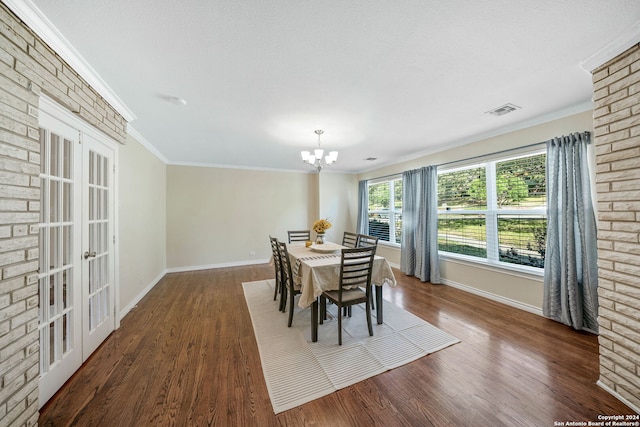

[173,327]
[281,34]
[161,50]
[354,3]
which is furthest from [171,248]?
[354,3]

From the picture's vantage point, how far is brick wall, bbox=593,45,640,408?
5.02ft

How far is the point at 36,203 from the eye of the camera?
4.74 feet

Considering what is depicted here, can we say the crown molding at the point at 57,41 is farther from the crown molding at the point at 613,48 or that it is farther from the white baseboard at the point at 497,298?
the white baseboard at the point at 497,298

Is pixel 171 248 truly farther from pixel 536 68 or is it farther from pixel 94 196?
pixel 536 68

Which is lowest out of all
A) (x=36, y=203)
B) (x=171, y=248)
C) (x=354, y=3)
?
(x=171, y=248)

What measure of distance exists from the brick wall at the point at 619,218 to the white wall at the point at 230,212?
5.15m

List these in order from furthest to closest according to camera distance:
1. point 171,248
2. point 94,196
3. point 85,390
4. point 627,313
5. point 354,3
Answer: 1. point 171,248
2. point 94,196
3. point 85,390
4. point 627,313
5. point 354,3

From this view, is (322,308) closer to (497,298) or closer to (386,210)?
(497,298)

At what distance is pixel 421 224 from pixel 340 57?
3.49 m

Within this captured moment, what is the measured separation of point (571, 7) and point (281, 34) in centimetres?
172

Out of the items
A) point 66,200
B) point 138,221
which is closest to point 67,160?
point 66,200

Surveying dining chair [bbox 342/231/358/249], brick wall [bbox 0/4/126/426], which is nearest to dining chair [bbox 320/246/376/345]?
dining chair [bbox 342/231/358/249]

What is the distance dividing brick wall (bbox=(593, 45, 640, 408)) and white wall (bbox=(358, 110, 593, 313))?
45.1 inches

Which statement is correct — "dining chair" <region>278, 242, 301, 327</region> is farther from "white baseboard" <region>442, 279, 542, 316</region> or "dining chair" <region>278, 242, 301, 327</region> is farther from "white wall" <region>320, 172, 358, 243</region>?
"white wall" <region>320, 172, 358, 243</region>
